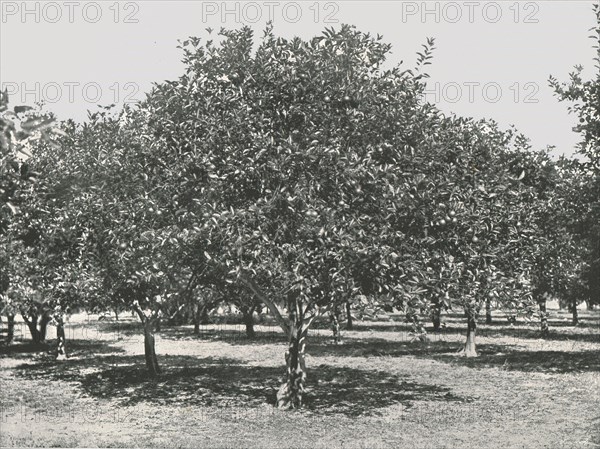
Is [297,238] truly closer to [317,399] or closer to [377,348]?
[317,399]

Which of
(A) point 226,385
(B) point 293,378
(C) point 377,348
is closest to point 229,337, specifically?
(C) point 377,348

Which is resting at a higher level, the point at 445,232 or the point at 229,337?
the point at 445,232

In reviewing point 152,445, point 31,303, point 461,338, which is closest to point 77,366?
point 31,303

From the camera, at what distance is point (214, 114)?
667 inches

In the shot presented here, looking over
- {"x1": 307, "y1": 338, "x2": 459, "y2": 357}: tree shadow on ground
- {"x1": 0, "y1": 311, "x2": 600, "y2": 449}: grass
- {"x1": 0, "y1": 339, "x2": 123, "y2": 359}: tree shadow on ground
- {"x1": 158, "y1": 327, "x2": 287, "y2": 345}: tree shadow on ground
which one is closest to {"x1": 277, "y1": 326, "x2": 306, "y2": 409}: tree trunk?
{"x1": 0, "y1": 311, "x2": 600, "y2": 449}: grass

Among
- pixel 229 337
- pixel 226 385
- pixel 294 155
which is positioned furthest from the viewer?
pixel 229 337

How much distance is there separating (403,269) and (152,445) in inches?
276

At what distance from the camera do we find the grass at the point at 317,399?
1457 cm

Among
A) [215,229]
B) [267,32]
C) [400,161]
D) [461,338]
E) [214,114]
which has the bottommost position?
[461,338]

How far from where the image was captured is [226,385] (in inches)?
909

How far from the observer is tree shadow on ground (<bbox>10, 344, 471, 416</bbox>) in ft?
63.4

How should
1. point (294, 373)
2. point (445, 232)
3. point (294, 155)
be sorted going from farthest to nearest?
point (294, 373)
point (445, 232)
point (294, 155)

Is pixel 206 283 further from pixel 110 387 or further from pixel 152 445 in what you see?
pixel 152 445

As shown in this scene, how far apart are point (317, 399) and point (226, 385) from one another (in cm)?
470
